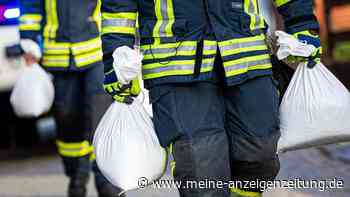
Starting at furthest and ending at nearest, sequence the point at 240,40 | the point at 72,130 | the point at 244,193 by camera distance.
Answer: the point at 72,130 < the point at 244,193 < the point at 240,40

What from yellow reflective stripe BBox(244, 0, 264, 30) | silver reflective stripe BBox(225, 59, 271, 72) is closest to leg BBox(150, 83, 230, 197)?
silver reflective stripe BBox(225, 59, 271, 72)

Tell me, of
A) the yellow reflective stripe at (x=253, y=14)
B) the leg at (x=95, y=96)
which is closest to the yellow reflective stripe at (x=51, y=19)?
the leg at (x=95, y=96)

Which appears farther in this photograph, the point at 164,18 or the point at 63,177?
the point at 63,177

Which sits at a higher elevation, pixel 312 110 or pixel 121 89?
pixel 121 89

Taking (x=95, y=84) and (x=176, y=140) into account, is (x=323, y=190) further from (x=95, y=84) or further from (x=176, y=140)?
(x=176, y=140)

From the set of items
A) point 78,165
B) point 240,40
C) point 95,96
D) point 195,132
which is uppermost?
point 240,40

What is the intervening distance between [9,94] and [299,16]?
13.4 ft

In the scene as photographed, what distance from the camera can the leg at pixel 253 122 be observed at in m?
3.47

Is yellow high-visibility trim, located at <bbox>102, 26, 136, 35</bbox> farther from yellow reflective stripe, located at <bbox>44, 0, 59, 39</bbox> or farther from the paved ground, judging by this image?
the paved ground

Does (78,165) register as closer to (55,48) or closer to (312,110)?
(55,48)

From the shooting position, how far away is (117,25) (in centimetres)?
349

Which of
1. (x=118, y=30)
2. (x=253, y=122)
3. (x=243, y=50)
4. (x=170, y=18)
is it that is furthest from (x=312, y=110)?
(x=118, y=30)

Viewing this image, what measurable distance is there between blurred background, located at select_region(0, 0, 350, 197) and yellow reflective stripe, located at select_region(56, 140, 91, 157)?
1.62 feet

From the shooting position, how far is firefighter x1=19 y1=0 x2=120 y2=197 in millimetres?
5398
